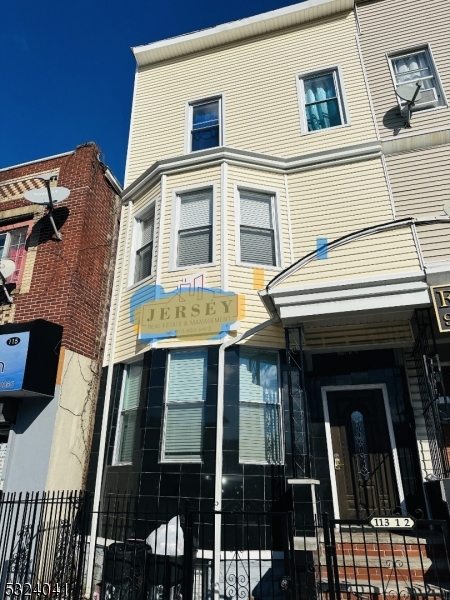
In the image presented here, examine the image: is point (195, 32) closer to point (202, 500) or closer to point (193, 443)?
point (193, 443)

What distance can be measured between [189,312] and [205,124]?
18.1 ft

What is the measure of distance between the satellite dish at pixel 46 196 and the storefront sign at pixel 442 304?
7710 millimetres

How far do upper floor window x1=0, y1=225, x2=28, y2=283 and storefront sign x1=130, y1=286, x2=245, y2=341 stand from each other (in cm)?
363

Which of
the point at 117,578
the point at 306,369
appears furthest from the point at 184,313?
the point at 117,578

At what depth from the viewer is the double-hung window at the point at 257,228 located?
8989 millimetres

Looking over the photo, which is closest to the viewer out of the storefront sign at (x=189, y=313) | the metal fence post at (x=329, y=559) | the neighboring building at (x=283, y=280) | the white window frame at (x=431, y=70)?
the metal fence post at (x=329, y=559)

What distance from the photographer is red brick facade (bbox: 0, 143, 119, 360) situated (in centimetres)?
932

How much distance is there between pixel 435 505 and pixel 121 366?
596cm

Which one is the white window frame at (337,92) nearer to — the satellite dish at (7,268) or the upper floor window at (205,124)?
the upper floor window at (205,124)

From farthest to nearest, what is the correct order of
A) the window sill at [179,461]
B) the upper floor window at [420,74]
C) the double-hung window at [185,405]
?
the upper floor window at [420,74]
the double-hung window at [185,405]
the window sill at [179,461]

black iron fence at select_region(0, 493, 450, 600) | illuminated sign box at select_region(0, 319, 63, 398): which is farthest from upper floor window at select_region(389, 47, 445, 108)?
illuminated sign box at select_region(0, 319, 63, 398)

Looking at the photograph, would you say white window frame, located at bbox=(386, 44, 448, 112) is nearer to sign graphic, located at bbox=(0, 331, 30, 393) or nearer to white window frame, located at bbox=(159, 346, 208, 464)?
white window frame, located at bbox=(159, 346, 208, 464)

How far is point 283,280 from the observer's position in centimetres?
713

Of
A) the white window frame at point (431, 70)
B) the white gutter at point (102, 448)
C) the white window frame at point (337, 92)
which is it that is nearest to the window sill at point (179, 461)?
the white gutter at point (102, 448)
